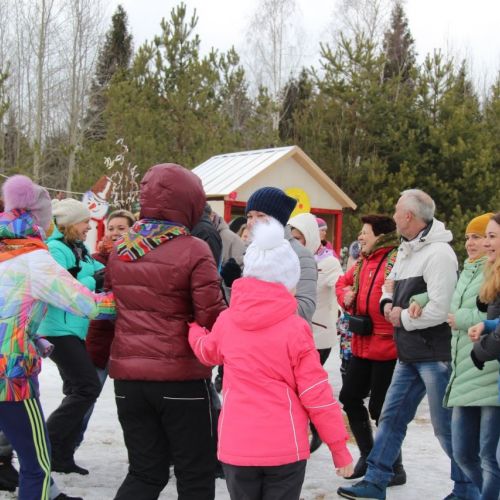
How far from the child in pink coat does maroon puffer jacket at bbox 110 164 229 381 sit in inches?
9.7

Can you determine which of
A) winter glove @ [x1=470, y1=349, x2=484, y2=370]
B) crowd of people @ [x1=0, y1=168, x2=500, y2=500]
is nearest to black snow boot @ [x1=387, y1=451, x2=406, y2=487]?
crowd of people @ [x1=0, y1=168, x2=500, y2=500]

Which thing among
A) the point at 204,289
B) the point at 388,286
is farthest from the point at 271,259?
the point at 388,286

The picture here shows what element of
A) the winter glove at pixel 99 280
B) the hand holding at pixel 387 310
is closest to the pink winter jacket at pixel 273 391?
the hand holding at pixel 387 310

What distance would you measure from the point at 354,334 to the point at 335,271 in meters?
1.37

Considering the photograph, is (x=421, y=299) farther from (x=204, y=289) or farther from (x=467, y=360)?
(x=204, y=289)

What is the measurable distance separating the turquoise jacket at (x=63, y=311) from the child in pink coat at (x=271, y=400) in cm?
182

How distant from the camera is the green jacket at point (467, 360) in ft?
12.4

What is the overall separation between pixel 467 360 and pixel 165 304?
1.80 meters

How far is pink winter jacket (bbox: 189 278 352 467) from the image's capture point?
9.36 ft

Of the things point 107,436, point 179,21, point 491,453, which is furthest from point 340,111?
point 491,453

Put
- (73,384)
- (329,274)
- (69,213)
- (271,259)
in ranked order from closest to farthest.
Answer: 1. (271,259)
2. (73,384)
3. (69,213)
4. (329,274)

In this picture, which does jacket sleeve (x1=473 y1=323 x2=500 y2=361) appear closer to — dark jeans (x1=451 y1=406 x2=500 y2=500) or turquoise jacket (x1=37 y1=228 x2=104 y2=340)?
dark jeans (x1=451 y1=406 x2=500 y2=500)

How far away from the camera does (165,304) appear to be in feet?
10.3

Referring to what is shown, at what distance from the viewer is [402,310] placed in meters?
4.34
